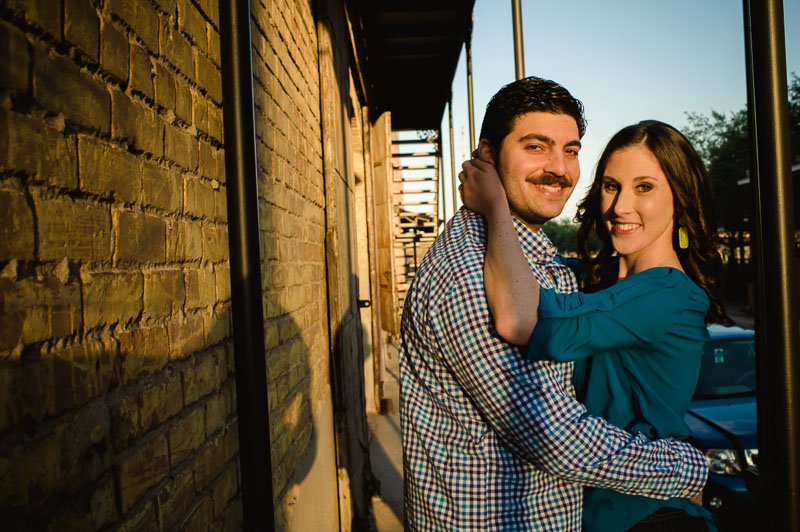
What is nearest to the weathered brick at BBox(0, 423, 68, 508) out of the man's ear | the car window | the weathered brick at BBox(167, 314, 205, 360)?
the weathered brick at BBox(167, 314, 205, 360)

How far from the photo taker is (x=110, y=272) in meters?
0.81

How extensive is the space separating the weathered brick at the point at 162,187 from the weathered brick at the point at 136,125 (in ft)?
0.12

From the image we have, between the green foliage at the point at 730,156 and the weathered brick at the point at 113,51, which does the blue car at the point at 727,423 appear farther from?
the green foliage at the point at 730,156

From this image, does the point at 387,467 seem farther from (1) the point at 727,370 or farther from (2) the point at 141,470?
(2) the point at 141,470

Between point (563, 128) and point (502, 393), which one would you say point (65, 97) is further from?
point (563, 128)

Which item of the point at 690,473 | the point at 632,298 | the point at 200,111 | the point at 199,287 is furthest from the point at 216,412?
the point at 690,473

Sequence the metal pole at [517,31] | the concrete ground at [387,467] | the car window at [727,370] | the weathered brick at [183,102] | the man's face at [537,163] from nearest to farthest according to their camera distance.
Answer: the weathered brick at [183,102], the man's face at [537,163], the metal pole at [517,31], the concrete ground at [387,467], the car window at [727,370]

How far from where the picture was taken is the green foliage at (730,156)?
19047mm

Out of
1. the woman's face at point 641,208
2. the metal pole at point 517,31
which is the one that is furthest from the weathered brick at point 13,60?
the metal pole at point 517,31

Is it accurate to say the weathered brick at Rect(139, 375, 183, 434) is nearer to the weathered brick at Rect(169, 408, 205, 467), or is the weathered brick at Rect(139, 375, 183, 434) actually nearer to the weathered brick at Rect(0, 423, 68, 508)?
the weathered brick at Rect(169, 408, 205, 467)

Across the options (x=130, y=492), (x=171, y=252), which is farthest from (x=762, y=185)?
(x=130, y=492)

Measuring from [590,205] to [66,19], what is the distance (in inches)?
71.5

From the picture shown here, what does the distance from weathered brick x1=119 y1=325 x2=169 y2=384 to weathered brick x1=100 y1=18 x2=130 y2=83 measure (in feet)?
1.49

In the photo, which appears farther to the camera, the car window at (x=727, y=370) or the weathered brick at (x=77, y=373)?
the car window at (x=727, y=370)
